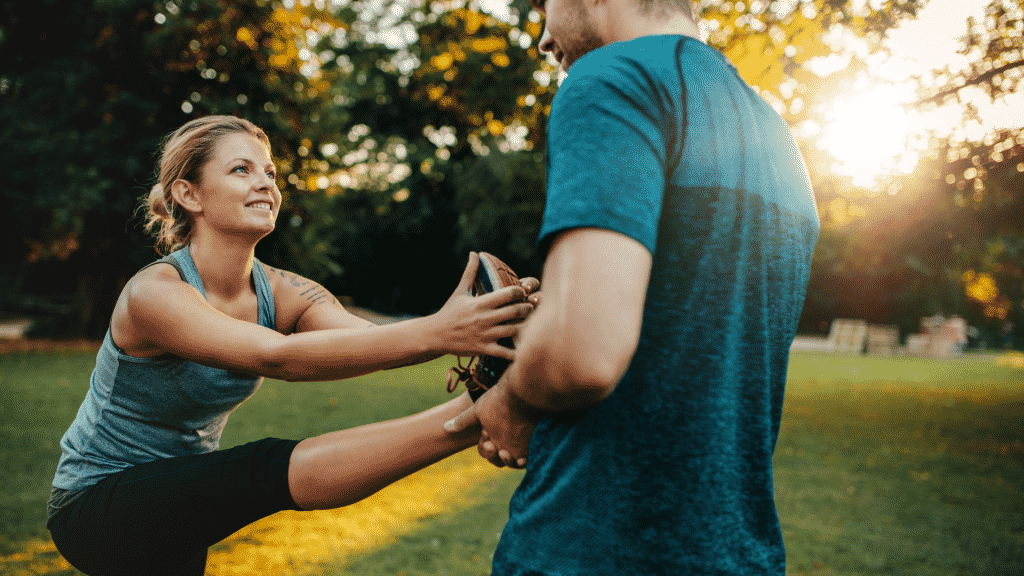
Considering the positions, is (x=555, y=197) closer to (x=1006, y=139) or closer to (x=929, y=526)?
(x=929, y=526)

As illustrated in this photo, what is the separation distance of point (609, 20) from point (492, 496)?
16.2ft

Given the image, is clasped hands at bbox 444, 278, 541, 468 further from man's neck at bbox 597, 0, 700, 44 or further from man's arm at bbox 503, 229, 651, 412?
man's neck at bbox 597, 0, 700, 44

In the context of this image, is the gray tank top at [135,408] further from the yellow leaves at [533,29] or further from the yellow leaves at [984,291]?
the yellow leaves at [984,291]

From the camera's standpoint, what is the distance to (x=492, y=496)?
572 centimetres

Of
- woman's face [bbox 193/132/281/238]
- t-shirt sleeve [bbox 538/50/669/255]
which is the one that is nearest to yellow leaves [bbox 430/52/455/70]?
woman's face [bbox 193/132/281/238]

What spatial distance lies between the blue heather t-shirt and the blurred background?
24.5ft

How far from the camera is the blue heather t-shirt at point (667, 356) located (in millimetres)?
1100

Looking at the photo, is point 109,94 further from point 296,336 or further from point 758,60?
point 296,336

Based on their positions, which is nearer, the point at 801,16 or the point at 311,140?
the point at 801,16

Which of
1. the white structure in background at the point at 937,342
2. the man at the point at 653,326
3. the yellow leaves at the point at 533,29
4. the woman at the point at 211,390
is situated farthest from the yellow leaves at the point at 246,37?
the white structure in background at the point at 937,342

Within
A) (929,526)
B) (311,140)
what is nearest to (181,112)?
(311,140)

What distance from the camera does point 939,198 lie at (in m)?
9.70

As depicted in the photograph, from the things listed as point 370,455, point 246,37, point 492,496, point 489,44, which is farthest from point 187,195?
point 246,37

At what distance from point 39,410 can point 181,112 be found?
38.6 feet
